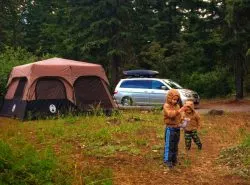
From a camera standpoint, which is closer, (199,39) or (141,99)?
(141,99)

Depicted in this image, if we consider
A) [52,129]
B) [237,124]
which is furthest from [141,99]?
[52,129]

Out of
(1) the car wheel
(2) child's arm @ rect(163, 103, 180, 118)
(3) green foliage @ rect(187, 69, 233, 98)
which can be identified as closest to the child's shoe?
(2) child's arm @ rect(163, 103, 180, 118)

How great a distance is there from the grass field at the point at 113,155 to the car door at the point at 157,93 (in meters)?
7.28

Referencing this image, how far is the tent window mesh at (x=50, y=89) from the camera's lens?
18719 millimetres

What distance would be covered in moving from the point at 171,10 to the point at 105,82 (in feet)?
62.5

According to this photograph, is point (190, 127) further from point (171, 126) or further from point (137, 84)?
point (137, 84)

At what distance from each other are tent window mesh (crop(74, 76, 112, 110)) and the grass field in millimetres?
2258

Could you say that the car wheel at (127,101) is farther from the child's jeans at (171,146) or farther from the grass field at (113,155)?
the child's jeans at (171,146)

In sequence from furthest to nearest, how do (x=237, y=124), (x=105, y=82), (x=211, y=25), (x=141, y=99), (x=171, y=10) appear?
(x=171, y=10) < (x=211, y=25) < (x=141, y=99) < (x=105, y=82) < (x=237, y=124)

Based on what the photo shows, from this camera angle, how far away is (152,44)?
35094 mm

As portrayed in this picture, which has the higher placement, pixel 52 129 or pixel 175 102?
pixel 175 102

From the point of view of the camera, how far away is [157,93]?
24438mm

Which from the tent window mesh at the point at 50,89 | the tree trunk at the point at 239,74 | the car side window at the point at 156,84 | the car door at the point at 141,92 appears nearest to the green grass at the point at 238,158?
the tent window mesh at the point at 50,89

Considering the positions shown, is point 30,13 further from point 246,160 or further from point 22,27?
point 246,160
